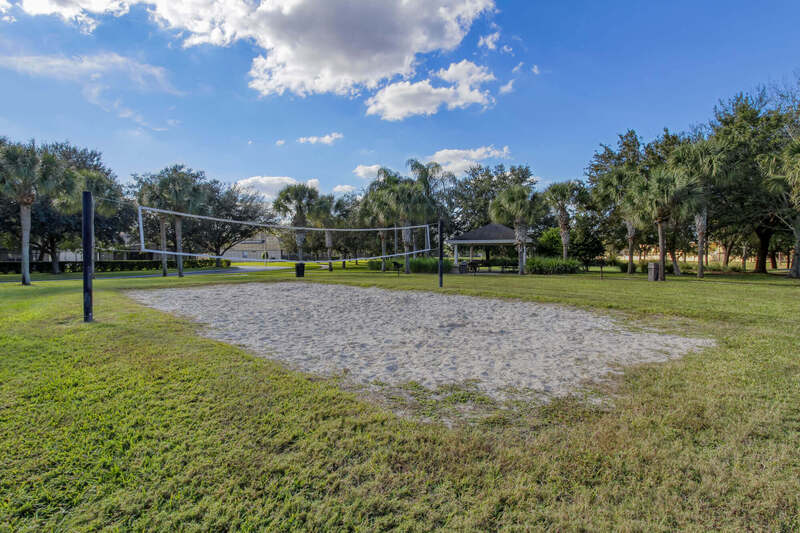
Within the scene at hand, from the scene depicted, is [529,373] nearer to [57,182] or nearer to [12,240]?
[57,182]

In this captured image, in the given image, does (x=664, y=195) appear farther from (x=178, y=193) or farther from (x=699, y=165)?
(x=178, y=193)

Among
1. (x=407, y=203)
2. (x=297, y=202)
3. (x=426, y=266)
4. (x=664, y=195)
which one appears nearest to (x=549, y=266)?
(x=664, y=195)

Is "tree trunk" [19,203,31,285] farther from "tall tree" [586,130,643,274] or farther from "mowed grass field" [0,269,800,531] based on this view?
"tall tree" [586,130,643,274]

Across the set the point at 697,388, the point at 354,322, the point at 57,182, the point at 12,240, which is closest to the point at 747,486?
the point at 697,388

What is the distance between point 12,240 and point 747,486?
147 feet

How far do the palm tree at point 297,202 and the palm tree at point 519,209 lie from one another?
52.8 ft

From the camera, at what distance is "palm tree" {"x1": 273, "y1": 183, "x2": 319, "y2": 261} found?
32.2 meters

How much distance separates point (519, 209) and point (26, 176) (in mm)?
27729

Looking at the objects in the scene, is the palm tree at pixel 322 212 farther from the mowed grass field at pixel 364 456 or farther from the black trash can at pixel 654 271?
the mowed grass field at pixel 364 456

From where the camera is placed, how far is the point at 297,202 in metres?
32.4

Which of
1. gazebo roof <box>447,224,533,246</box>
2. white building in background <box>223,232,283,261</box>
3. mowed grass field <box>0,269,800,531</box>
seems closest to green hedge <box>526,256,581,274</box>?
gazebo roof <box>447,224,533,246</box>

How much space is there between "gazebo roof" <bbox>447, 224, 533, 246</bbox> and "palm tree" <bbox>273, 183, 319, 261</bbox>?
43.0 feet

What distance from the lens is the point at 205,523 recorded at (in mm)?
1983

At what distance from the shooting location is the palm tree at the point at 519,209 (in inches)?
1003
